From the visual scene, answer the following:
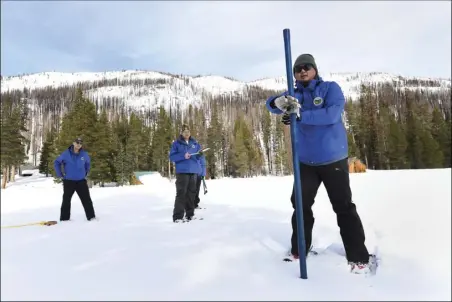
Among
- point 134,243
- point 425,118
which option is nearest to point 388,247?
point 134,243

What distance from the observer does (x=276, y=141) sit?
7725 cm

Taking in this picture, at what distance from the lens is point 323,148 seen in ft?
10.3

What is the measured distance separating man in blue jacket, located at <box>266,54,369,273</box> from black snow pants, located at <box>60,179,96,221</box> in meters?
5.08

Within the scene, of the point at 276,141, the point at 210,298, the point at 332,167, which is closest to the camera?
the point at 210,298

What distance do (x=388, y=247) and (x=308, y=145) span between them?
1.51 meters

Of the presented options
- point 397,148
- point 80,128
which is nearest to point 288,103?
point 80,128

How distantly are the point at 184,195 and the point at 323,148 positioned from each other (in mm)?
3884

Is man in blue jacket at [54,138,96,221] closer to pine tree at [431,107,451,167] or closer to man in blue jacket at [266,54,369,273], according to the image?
man in blue jacket at [266,54,369,273]

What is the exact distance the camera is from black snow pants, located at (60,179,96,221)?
6.57 m

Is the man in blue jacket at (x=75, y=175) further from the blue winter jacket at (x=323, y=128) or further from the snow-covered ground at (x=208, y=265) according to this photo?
the blue winter jacket at (x=323, y=128)

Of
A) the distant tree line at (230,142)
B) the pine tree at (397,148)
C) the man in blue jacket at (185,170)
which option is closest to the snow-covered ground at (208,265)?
the man in blue jacket at (185,170)

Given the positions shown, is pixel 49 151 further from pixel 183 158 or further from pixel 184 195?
pixel 184 195

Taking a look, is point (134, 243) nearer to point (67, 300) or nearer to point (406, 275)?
point (67, 300)

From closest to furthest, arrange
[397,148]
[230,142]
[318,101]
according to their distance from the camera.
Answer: [318,101], [397,148], [230,142]
